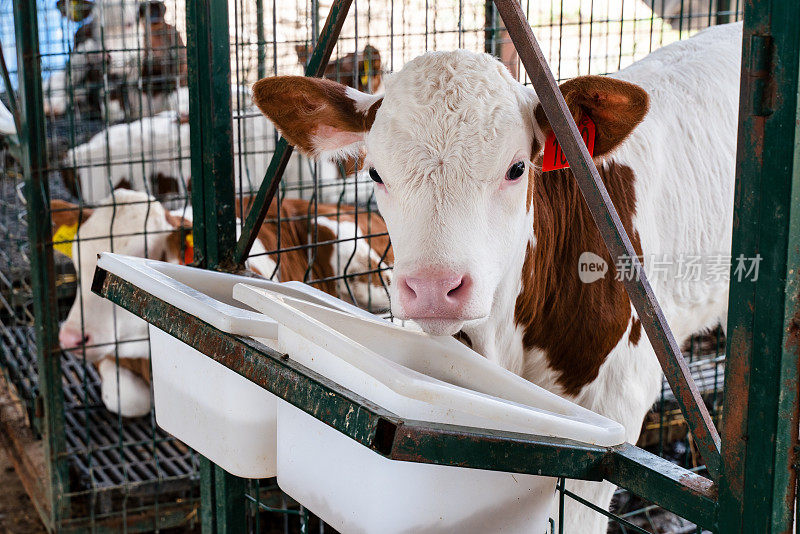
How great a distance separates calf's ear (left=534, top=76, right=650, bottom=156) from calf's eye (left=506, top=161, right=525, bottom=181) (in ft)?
0.31

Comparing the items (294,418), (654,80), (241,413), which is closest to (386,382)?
(294,418)

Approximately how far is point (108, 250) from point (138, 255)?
0.13 metres

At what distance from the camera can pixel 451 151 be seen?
1.79 meters

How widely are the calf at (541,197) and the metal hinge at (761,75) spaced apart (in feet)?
2.04

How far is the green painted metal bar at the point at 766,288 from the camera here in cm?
98

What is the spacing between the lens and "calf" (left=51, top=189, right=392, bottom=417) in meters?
3.55

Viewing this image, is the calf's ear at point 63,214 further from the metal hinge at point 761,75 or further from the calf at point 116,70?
the metal hinge at point 761,75

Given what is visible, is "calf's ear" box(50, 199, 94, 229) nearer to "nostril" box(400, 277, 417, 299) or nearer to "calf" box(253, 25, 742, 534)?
"calf" box(253, 25, 742, 534)

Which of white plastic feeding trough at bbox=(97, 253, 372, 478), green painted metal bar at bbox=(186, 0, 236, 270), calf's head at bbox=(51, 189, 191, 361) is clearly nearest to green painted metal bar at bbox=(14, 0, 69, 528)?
calf's head at bbox=(51, 189, 191, 361)

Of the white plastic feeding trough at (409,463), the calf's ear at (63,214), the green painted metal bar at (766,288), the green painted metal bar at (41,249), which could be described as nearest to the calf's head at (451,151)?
the white plastic feeding trough at (409,463)

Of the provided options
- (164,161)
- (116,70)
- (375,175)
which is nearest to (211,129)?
(375,175)

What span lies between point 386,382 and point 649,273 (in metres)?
1.42

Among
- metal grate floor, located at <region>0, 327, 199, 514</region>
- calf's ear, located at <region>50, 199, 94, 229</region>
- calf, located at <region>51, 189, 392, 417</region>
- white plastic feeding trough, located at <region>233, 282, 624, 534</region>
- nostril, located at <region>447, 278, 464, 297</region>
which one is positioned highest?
nostril, located at <region>447, 278, 464, 297</region>

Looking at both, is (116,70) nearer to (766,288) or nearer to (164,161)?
(164,161)
